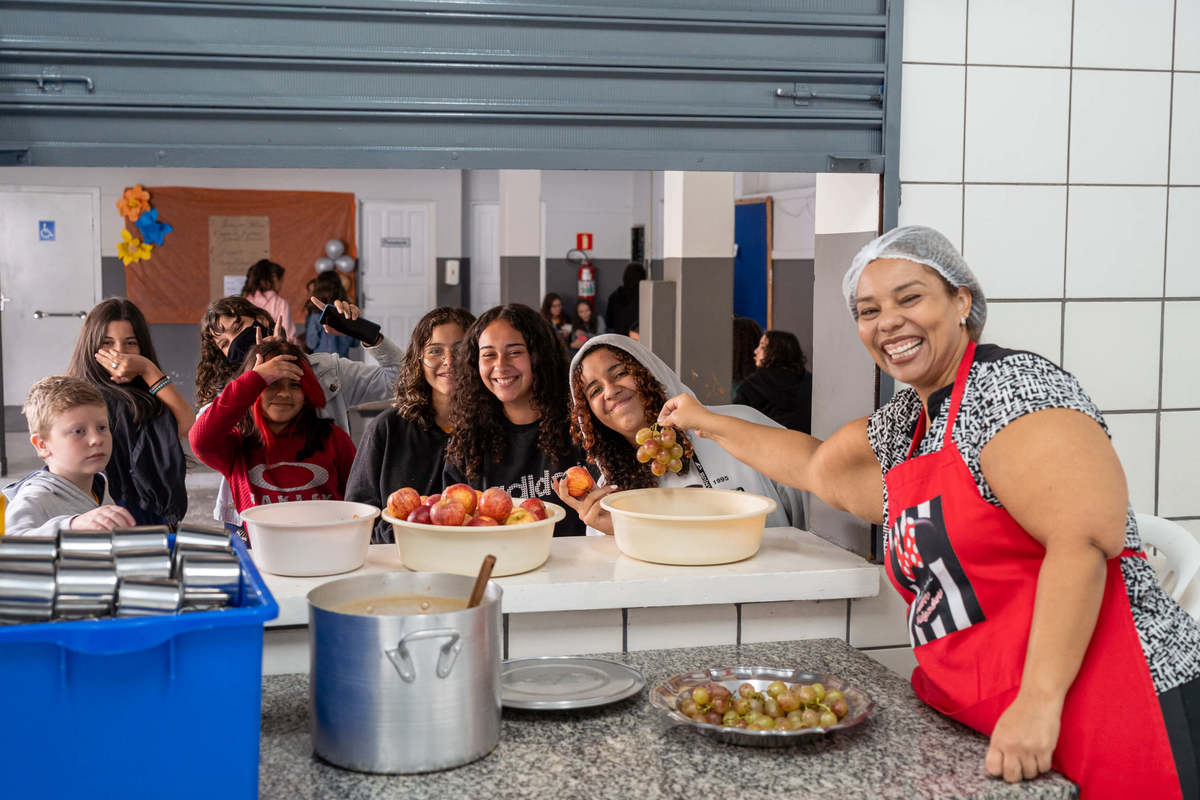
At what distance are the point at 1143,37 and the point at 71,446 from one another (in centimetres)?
260

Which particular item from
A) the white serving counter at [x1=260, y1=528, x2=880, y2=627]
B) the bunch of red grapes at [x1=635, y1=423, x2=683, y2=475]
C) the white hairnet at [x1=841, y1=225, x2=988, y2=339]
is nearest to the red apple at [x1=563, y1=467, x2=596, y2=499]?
the bunch of red grapes at [x1=635, y1=423, x2=683, y2=475]

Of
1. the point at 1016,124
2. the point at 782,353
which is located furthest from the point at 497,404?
the point at 782,353

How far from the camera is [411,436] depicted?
3213mm

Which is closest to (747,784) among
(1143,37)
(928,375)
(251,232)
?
(928,375)

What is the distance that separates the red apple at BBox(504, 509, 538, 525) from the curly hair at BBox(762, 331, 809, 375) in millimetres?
2968

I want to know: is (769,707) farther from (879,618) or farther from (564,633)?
(879,618)

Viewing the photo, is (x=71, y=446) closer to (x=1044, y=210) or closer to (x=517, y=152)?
(x=517, y=152)

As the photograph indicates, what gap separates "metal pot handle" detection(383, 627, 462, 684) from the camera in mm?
1357

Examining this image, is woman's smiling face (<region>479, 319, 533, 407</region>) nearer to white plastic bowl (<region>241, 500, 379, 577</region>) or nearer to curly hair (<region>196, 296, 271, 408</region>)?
white plastic bowl (<region>241, 500, 379, 577</region>)

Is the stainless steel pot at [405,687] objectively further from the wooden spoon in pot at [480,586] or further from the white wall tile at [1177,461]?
the white wall tile at [1177,461]

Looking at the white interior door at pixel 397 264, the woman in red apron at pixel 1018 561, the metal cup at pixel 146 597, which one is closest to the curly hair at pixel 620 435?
the woman in red apron at pixel 1018 561

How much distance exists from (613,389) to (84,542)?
5.07ft

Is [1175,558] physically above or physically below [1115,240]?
below

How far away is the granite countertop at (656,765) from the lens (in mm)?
1418
